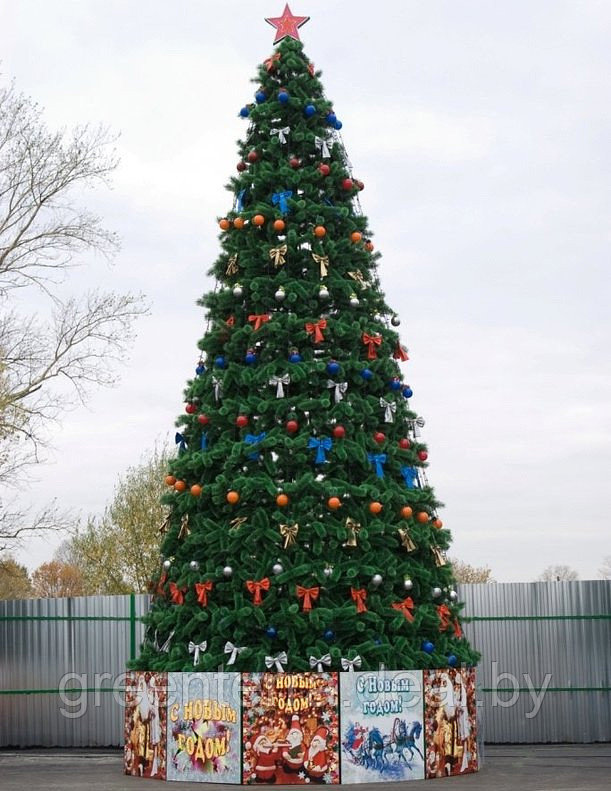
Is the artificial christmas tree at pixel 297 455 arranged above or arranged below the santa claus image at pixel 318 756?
above

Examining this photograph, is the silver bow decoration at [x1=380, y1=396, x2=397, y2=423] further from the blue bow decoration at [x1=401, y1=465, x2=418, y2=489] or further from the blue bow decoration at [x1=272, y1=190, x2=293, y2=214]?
the blue bow decoration at [x1=272, y1=190, x2=293, y2=214]

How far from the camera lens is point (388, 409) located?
46.0 feet

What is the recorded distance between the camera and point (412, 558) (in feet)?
45.4

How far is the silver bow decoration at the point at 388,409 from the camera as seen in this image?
1398 centimetres

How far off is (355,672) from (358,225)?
537cm

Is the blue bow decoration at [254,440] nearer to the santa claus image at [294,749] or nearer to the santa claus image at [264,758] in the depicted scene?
the santa claus image at [294,749]

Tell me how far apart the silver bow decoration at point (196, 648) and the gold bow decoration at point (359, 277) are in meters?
4.57

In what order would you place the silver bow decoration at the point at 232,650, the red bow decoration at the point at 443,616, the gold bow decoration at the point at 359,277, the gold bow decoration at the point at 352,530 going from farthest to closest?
the gold bow decoration at the point at 359,277, the red bow decoration at the point at 443,616, the gold bow decoration at the point at 352,530, the silver bow decoration at the point at 232,650

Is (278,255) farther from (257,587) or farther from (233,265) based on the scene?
(257,587)

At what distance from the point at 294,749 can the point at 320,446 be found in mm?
3287

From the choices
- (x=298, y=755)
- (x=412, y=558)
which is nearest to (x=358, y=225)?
(x=412, y=558)

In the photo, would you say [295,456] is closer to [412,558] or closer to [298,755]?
[412,558]

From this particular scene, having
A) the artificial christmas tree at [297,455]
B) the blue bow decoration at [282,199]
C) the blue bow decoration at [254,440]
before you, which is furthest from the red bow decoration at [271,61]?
the blue bow decoration at [254,440]

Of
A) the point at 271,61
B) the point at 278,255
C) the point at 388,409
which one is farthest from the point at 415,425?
the point at 271,61
